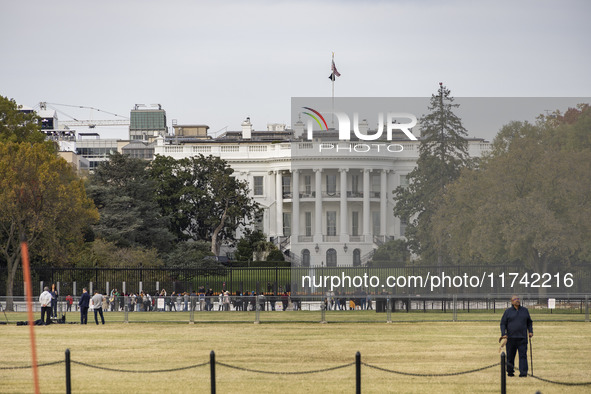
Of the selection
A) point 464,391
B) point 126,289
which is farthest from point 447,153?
point 464,391

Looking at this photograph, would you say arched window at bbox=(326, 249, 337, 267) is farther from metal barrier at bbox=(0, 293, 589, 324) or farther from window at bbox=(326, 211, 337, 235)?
metal barrier at bbox=(0, 293, 589, 324)

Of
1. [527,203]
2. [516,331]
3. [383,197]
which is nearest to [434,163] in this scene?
[527,203]

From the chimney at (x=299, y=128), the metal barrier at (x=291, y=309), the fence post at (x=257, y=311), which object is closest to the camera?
the fence post at (x=257, y=311)

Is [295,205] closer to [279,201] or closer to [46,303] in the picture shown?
[279,201]

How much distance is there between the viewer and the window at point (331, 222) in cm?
9988

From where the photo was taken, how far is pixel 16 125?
2613 inches

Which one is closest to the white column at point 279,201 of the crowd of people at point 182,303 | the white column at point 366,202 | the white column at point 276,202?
the white column at point 276,202

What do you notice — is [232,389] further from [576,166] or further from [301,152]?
[301,152]

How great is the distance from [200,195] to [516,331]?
64.3m

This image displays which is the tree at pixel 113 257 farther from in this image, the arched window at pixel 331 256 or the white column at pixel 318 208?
the white column at pixel 318 208

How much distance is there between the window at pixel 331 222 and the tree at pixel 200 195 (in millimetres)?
14470

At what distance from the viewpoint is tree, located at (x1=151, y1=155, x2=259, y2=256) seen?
84938mm

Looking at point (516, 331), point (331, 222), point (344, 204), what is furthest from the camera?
point (331, 222)

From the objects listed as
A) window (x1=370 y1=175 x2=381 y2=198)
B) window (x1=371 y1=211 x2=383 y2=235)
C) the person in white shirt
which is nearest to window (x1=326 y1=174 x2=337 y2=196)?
window (x1=370 y1=175 x2=381 y2=198)
